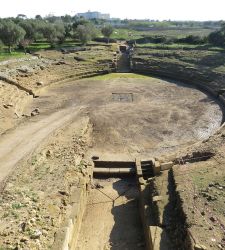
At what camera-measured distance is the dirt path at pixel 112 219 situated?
15.0 meters

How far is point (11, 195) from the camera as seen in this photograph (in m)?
15.1

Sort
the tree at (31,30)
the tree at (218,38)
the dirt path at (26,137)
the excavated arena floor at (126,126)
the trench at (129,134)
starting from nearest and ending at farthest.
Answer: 1. the trench at (129,134)
2. the excavated arena floor at (126,126)
3. the dirt path at (26,137)
4. the tree at (218,38)
5. the tree at (31,30)

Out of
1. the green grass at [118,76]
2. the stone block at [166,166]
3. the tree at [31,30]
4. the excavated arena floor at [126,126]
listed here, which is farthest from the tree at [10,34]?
the stone block at [166,166]

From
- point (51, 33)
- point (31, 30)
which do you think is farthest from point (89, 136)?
point (31, 30)

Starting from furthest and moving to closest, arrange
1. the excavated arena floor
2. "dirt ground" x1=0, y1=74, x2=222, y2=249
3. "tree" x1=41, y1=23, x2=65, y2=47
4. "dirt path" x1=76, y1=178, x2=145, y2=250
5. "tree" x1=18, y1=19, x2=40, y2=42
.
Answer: "tree" x1=18, y1=19, x2=40, y2=42
"tree" x1=41, y1=23, x2=65, y2=47
the excavated arena floor
"dirt path" x1=76, y1=178, x2=145, y2=250
"dirt ground" x1=0, y1=74, x2=222, y2=249

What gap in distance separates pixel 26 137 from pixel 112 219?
927 cm

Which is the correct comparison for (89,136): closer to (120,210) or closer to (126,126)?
(126,126)

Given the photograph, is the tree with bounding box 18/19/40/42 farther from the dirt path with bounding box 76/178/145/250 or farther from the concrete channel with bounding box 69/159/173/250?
the dirt path with bounding box 76/178/145/250

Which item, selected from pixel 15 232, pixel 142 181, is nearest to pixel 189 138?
pixel 142 181

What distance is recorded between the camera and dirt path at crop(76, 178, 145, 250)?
15.0m

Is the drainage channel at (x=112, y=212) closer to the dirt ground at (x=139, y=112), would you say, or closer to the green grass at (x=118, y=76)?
the dirt ground at (x=139, y=112)

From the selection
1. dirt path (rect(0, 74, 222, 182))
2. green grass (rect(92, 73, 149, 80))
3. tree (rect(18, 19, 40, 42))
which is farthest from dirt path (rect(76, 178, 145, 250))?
tree (rect(18, 19, 40, 42))

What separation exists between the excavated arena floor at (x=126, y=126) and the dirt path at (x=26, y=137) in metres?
1.82

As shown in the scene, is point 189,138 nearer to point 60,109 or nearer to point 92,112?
point 92,112
